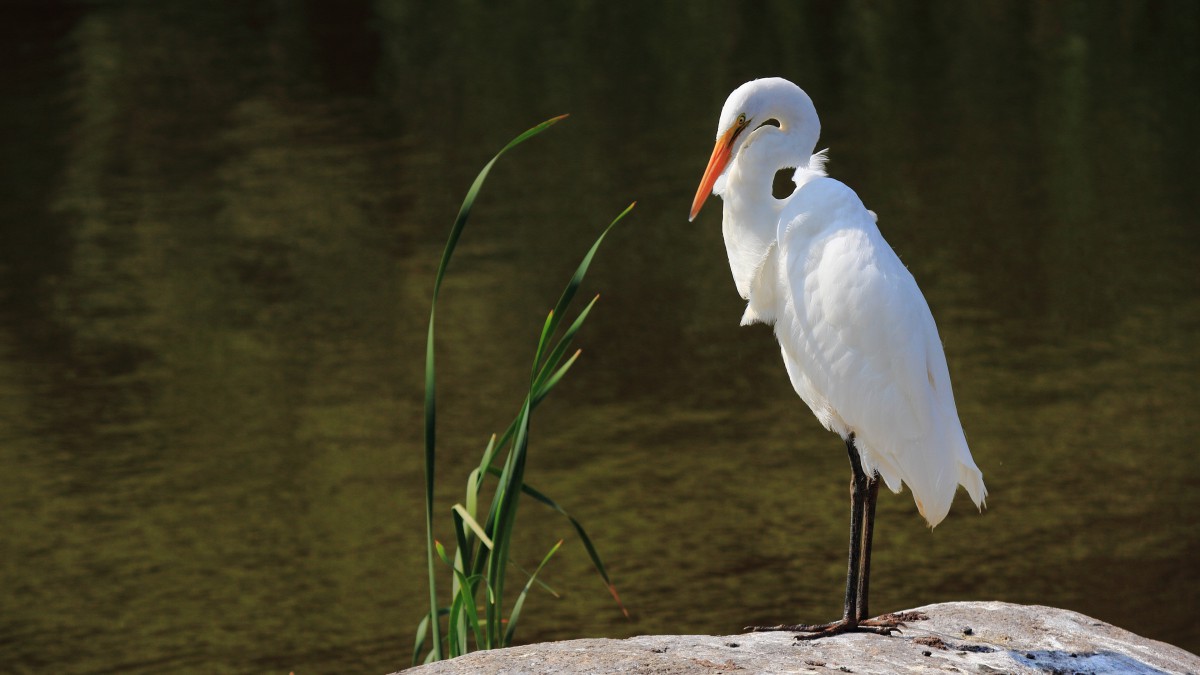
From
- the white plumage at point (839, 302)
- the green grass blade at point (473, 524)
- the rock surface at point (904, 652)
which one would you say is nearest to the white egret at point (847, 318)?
the white plumage at point (839, 302)

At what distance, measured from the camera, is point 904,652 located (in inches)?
129

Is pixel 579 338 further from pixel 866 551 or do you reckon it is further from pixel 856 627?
pixel 856 627

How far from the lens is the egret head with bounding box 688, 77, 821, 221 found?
372 cm

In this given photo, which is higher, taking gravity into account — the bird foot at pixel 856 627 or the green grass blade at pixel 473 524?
the green grass blade at pixel 473 524

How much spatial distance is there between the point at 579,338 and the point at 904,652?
5.78 m

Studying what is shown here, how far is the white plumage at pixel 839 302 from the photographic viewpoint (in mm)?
3611

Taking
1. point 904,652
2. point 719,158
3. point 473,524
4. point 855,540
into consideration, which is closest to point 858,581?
point 855,540

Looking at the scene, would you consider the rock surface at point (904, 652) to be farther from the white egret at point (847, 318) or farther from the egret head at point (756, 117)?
the egret head at point (756, 117)

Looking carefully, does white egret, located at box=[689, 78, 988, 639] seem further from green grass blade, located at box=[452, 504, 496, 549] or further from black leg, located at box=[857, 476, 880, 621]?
green grass blade, located at box=[452, 504, 496, 549]

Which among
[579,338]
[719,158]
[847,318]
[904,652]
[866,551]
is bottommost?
[904,652]

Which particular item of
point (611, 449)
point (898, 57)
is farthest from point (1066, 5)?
point (611, 449)

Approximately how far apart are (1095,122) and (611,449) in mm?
7284

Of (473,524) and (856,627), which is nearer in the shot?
(856,627)

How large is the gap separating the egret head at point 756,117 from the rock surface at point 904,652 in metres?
1.07
